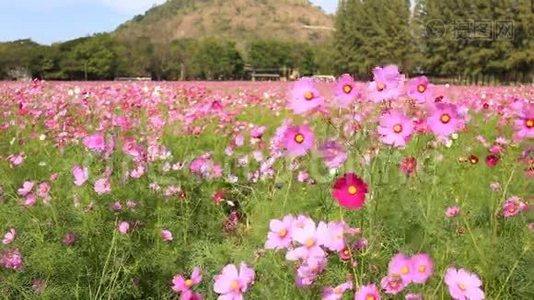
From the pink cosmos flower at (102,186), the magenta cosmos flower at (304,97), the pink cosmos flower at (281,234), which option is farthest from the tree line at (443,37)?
the pink cosmos flower at (281,234)

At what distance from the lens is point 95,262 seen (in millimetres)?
2629

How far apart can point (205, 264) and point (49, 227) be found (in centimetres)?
72

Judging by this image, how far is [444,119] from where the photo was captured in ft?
5.80

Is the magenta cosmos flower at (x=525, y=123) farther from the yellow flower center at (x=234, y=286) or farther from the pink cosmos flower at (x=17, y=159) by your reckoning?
the pink cosmos flower at (x=17, y=159)

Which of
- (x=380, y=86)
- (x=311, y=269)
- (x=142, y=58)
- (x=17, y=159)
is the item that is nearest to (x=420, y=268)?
(x=311, y=269)

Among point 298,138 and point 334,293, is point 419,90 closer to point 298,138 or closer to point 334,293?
point 298,138

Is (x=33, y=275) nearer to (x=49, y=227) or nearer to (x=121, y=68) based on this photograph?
(x=49, y=227)

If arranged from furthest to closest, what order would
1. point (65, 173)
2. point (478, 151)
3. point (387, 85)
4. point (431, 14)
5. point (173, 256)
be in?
point (431, 14), point (478, 151), point (65, 173), point (173, 256), point (387, 85)

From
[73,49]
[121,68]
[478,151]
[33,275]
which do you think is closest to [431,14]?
[121,68]

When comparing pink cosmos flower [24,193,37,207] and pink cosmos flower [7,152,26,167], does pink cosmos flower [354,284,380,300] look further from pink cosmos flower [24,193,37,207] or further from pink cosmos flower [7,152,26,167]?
pink cosmos flower [7,152,26,167]

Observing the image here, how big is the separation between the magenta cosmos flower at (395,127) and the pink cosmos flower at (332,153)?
12cm

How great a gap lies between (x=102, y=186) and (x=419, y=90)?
1.43 meters

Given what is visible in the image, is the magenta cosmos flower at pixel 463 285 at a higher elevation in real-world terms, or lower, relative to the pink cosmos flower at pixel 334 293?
higher

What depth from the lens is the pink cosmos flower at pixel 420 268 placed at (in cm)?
144
